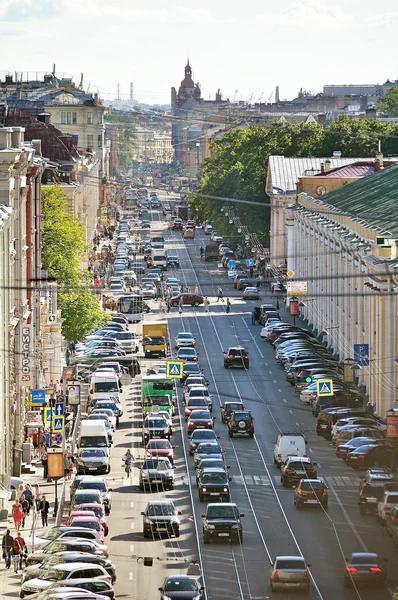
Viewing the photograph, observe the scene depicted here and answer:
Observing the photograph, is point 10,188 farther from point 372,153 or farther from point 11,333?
point 372,153

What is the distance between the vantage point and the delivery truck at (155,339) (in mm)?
92625

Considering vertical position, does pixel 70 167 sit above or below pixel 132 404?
above

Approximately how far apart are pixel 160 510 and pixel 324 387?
23.7m

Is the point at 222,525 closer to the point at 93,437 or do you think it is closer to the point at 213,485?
the point at 213,485

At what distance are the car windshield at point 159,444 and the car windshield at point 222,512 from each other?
14374 mm

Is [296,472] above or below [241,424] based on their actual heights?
above

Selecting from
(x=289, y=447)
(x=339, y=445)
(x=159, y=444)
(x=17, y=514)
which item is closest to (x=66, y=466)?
(x=159, y=444)

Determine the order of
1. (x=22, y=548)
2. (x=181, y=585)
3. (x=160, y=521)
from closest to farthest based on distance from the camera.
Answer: (x=181, y=585), (x=22, y=548), (x=160, y=521)

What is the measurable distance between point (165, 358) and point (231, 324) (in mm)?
16165

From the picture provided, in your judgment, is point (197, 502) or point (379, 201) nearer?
point (197, 502)

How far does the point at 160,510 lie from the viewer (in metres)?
50.8

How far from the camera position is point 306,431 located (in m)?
69.6

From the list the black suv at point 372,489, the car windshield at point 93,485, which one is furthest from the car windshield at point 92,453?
the black suv at point 372,489

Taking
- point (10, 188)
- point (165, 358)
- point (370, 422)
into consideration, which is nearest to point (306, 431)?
point (370, 422)
